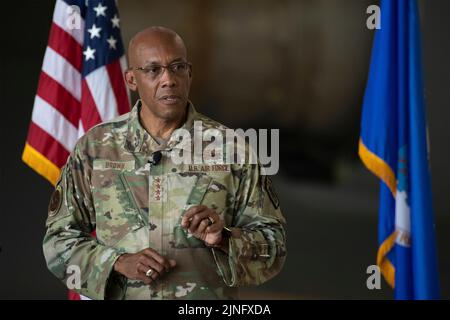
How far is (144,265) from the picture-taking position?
1629 mm

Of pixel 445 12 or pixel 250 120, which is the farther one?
pixel 250 120

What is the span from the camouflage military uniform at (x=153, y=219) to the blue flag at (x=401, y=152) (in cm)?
96

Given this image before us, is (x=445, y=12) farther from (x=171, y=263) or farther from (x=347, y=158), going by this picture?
(x=171, y=263)

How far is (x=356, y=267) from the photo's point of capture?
4.66 meters

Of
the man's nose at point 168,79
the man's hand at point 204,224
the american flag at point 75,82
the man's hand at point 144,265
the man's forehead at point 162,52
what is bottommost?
the man's hand at point 144,265

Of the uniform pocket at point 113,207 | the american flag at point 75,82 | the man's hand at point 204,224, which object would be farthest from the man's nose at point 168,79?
the american flag at point 75,82

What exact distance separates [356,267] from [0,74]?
2.91 metres

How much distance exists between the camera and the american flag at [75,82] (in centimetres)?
285

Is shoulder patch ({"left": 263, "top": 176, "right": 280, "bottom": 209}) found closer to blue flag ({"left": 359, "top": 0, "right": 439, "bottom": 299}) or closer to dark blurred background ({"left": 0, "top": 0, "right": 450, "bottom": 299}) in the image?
blue flag ({"left": 359, "top": 0, "right": 439, "bottom": 299})

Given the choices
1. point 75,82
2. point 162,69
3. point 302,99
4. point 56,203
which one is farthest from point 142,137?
point 302,99

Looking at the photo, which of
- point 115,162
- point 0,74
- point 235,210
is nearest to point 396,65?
point 235,210

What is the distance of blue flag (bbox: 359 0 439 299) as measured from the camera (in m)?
2.57

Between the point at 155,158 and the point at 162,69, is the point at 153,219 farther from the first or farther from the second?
the point at 162,69

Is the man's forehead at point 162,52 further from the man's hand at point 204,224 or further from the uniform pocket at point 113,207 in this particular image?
the man's hand at point 204,224
